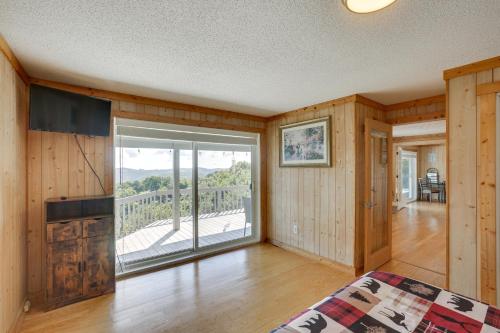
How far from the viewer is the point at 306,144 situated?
374 centimetres

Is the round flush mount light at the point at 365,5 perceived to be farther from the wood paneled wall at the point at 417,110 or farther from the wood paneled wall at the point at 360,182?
the wood paneled wall at the point at 417,110

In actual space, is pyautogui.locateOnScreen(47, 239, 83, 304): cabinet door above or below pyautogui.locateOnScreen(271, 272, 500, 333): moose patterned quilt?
below

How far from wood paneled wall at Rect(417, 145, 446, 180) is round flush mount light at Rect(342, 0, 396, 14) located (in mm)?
10077

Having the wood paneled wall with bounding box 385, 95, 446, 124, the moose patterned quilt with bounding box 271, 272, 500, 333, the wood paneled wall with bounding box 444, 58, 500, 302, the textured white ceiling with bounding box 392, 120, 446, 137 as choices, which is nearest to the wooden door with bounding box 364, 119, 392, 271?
the wood paneled wall with bounding box 385, 95, 446, 124

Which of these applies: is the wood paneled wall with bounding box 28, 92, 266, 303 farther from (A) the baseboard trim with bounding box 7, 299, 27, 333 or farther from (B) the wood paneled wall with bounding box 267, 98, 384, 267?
(B) the wood paneled wall with bounding box 267, 98, 384, 267

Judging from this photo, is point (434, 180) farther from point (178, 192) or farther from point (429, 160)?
point (178, 192)

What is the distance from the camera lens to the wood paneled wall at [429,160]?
905 centimetres

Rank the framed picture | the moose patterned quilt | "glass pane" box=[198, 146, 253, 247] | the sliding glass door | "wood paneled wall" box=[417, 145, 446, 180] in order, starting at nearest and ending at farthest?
the moose patterned quilt → the sliding glass door → the framed picture → "glass pane" box=[198, 146, 253, 247] → "wood paneled wall" box=[417, 145, 446, 180]

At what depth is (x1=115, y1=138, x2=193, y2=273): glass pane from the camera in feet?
10.3

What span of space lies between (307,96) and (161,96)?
1938mm

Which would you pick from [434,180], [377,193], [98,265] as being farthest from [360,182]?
[434,180]

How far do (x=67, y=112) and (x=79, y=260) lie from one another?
1.54m

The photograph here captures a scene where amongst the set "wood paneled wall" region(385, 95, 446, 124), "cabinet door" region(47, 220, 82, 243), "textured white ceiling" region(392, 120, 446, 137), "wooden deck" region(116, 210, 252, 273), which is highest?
"textured white ceiling" region(392, 120, 446, 137)

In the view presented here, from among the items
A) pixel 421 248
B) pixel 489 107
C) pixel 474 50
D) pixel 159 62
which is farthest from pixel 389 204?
pixel 159 62
